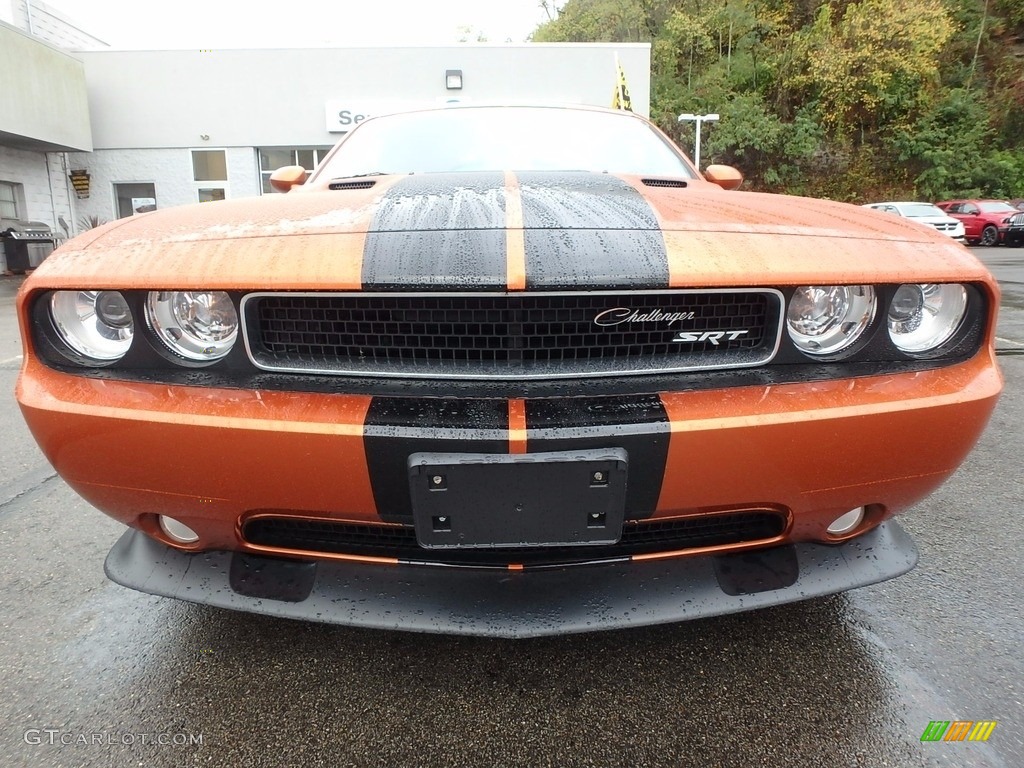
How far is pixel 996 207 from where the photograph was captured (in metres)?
18.2

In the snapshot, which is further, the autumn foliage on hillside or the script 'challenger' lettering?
the autumn foliage on hillside

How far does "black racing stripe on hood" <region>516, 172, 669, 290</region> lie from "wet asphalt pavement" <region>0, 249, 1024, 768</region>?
3.03 ft

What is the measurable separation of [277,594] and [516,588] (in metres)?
0.49

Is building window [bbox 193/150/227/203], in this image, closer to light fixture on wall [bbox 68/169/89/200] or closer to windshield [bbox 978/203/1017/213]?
light fixture on wall [bbox 68/169/89/200]

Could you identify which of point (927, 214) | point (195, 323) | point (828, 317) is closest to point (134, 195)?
point (195, 323)

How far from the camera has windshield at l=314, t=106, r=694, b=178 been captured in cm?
229

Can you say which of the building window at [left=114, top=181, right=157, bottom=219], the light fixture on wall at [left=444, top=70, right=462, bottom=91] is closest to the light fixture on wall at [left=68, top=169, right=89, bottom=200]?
the building window at [left=114, top=181, right=157, bottom=219]

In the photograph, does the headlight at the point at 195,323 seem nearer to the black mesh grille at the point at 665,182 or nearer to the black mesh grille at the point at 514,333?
the black mesh grille at the point at 514,333

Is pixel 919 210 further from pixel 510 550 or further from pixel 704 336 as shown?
pixel 510 550

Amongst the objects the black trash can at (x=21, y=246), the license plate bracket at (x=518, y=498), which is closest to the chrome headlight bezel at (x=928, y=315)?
the license plate bracket at (x=518, y=498)

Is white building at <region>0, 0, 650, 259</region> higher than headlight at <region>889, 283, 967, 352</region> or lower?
higher

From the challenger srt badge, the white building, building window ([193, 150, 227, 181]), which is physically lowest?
the challenger srt badge

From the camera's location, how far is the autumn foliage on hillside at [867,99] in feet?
83.9

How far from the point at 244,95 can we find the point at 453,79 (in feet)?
16.1
